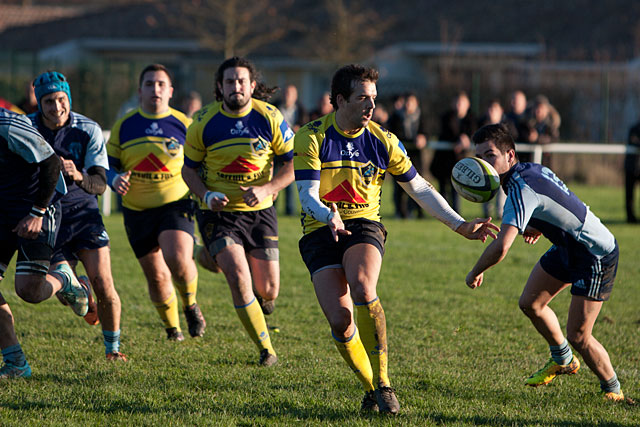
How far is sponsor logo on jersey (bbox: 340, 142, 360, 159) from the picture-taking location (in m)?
5.27

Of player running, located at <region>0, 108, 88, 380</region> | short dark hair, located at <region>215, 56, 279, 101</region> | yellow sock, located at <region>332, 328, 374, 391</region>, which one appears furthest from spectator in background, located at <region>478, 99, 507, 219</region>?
player running, located at <region>0, 108, 88, 380</region>

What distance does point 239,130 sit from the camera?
639 cm

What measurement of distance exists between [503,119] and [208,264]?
8983 millimetres

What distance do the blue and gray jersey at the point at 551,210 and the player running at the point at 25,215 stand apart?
9.59ft

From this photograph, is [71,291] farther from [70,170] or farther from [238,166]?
[238,166]

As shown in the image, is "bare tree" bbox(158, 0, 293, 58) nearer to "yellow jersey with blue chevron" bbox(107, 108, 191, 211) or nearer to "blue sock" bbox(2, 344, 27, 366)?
"yellow jersey with blue chevron" bbox(107, 108, 191, 211)

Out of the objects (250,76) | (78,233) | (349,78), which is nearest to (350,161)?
(349,78)

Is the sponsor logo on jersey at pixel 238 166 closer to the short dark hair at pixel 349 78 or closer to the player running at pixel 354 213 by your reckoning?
the player running at pixel 354 213

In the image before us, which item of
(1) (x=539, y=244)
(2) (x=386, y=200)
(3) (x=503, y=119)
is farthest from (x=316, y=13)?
(1) (x=539, y=244)

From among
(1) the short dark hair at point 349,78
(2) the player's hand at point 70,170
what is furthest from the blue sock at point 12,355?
(1) the short dark hair at point 349,78

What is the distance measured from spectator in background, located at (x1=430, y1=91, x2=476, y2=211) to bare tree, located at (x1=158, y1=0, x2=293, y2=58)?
20.1 m

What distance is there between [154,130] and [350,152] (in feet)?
7.92

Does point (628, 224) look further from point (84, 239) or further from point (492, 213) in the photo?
point (84, 239)

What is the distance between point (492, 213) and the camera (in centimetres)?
1538
